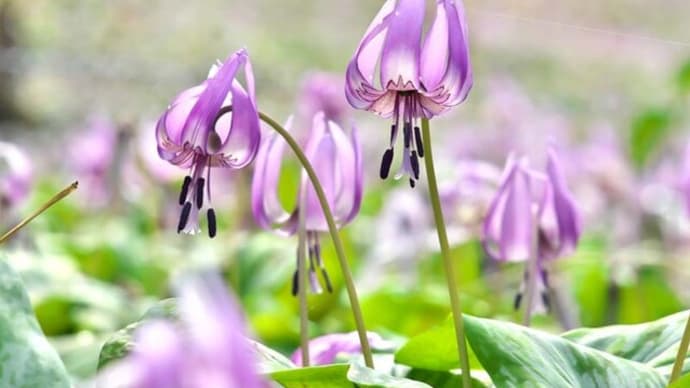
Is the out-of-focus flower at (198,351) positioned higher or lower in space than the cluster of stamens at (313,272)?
higher

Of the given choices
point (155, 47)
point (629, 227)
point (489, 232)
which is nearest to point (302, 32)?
point (155, 47)

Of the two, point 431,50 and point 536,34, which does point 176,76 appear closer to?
point 536,34

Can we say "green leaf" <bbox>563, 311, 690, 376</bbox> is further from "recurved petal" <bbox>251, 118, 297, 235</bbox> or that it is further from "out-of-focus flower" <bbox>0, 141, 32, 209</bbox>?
"out-of-focus flower" <bbox>0, 141, 32, 209</bbox>

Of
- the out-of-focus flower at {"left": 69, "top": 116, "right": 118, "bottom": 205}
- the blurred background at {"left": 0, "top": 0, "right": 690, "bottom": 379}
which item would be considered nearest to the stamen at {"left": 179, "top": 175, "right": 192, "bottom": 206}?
the blurred background at {"left": 0, "top": 0, "right": 690, "bottom": 379}

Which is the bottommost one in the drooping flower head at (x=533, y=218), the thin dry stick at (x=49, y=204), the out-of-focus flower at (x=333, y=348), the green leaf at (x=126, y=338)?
the out-of-focus flower at (x=333, y=348)

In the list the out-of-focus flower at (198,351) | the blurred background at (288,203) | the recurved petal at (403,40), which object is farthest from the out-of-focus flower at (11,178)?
the out-of-focus flower at (198,351)

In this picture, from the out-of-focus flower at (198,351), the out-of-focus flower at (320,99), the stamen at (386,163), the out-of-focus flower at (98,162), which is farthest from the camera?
the out-of-focus flower at (98,162)

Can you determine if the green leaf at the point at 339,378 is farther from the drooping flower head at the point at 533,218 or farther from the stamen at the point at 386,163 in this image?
the drooping flower head at the point at 533,218
